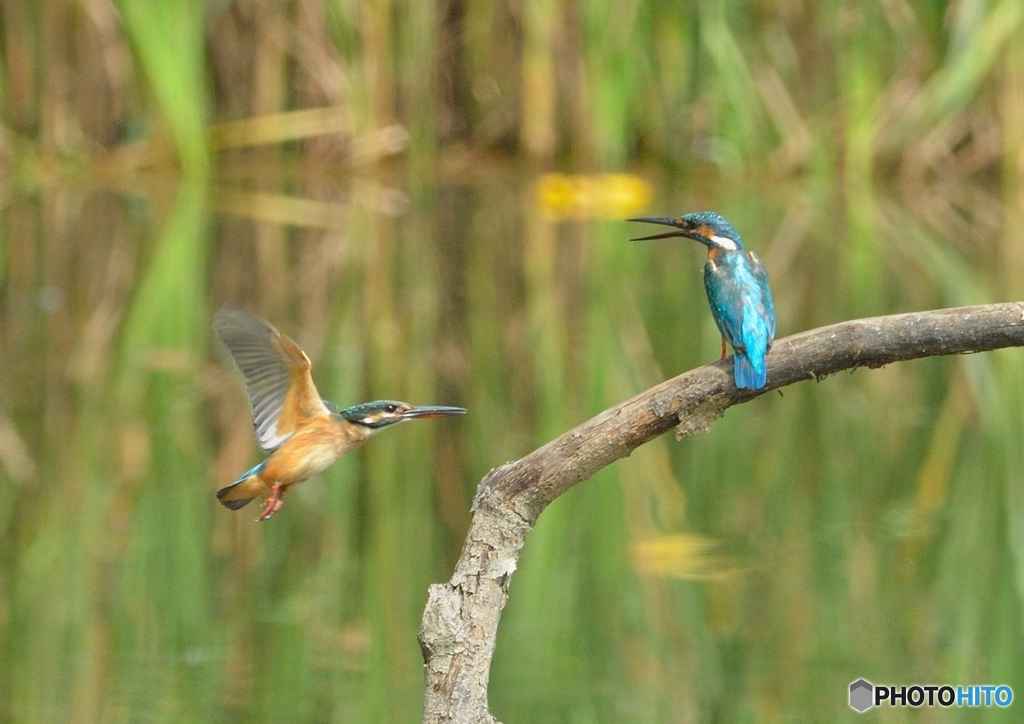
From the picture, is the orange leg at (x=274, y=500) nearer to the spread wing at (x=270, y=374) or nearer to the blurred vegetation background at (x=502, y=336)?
the spread wing at (x=270, y=374)

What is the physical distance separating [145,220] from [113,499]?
428 centimetres

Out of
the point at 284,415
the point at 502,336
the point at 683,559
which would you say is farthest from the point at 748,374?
the point at 502,336

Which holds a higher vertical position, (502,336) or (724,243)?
(502,336)

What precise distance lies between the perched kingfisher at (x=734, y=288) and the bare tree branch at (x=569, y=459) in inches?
2.5

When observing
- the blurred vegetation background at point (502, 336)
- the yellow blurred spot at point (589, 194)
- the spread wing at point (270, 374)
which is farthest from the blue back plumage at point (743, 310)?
the yellow blurred spot at point (589, 194)

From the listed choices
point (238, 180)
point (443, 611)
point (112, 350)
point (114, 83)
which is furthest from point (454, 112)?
point (443, 611)

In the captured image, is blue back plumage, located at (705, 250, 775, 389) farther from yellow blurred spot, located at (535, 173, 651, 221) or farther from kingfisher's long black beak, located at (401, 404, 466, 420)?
yellow blurred spot, located at (535, 173, 651, 221)

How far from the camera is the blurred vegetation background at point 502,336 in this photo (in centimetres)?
288

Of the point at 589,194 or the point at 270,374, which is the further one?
the point at 589,194

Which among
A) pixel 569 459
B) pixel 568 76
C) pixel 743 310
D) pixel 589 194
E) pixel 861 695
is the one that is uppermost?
pixel 568 76

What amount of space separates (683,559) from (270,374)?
1.48 m

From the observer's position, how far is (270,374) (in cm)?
209

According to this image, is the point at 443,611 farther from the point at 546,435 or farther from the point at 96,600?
the point at 546,435

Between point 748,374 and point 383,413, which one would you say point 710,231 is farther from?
point 383,413
